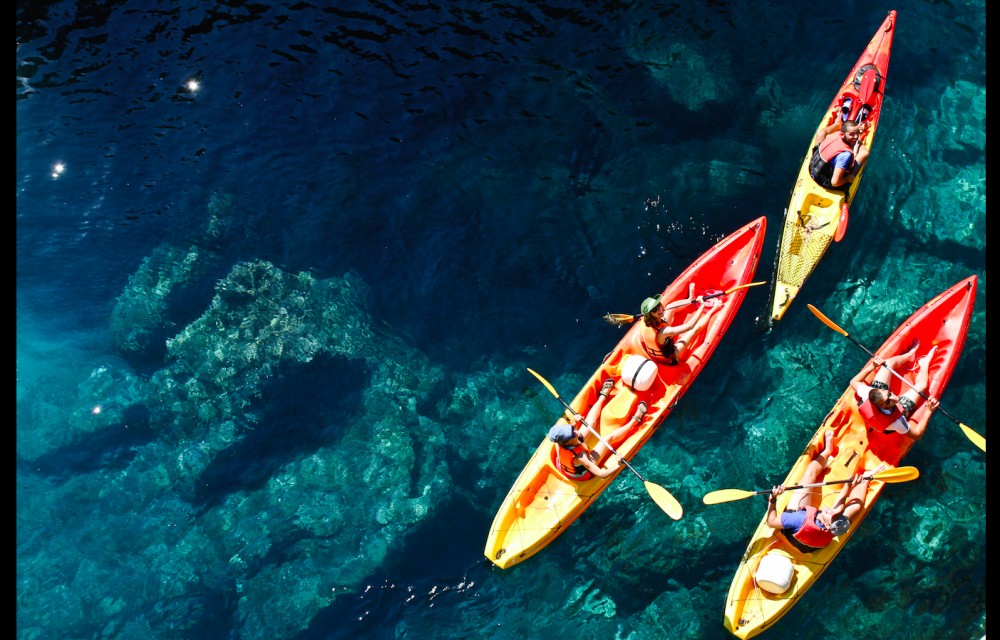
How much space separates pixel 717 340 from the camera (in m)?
12.4

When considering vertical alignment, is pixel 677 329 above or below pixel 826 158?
below

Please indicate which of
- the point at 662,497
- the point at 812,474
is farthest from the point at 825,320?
the point at 662,497

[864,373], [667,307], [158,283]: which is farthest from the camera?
[158,283]

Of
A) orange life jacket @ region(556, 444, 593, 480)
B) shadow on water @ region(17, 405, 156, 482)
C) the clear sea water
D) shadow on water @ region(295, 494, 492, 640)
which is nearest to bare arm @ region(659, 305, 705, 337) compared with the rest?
the clear sea water

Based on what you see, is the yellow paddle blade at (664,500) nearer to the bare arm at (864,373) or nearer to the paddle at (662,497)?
the paddle at (662,497)

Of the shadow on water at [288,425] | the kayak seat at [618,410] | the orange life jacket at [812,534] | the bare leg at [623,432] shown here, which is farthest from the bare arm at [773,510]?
the shadow on water at [288,425]

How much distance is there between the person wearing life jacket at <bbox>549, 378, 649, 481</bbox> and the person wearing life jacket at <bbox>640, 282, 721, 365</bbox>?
0.86 m

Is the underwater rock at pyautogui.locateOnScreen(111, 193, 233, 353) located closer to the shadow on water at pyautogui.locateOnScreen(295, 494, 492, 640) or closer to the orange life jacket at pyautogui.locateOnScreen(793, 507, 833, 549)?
the shadow on water at pyautogui.locateOnScreen(295, 494, 492, 640)

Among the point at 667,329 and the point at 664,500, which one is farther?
the point at 667,329

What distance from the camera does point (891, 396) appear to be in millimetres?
11086

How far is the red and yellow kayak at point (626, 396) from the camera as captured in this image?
11578 millimetres

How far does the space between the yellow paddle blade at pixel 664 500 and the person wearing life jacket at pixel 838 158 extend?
6128mm

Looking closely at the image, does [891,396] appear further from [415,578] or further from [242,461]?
[242,461]

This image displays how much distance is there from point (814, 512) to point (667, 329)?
3439 mm
